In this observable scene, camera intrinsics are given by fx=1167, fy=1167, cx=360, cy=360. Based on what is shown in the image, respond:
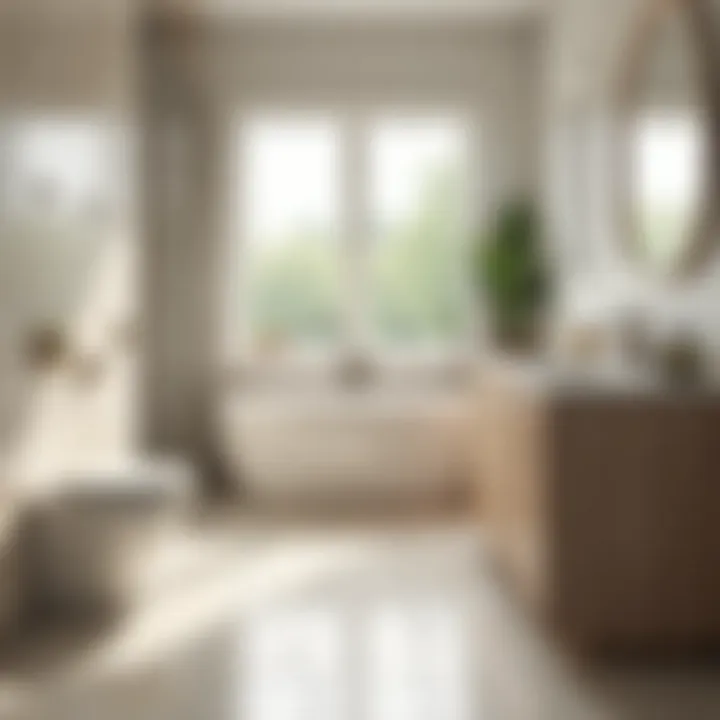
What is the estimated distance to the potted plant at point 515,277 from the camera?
230 inches

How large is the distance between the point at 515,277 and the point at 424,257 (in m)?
0.79

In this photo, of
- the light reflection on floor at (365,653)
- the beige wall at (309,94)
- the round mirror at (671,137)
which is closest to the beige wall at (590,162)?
the round mirror at (671,137)

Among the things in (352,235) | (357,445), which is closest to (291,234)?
(352,235)

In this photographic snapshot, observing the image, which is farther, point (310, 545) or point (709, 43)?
point (310, 545)

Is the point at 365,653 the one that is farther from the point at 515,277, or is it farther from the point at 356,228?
the point at 356,228

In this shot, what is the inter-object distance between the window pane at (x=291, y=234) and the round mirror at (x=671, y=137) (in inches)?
86.3

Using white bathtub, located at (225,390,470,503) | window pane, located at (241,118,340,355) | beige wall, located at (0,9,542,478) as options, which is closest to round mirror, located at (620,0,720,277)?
white bathtub, located at (225,390,470,503)

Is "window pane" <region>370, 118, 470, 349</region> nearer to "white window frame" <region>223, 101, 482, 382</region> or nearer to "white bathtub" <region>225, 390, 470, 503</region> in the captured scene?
"white window frame" <region>223, 101, 482, 382</region>

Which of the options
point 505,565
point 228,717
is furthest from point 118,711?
point 505,565

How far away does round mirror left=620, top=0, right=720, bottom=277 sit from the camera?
149 inches

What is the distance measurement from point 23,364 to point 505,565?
1.83 meters

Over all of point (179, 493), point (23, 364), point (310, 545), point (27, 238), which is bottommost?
point (310, 545)

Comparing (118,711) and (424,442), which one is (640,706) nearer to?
(118,711)

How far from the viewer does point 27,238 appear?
387 cm
